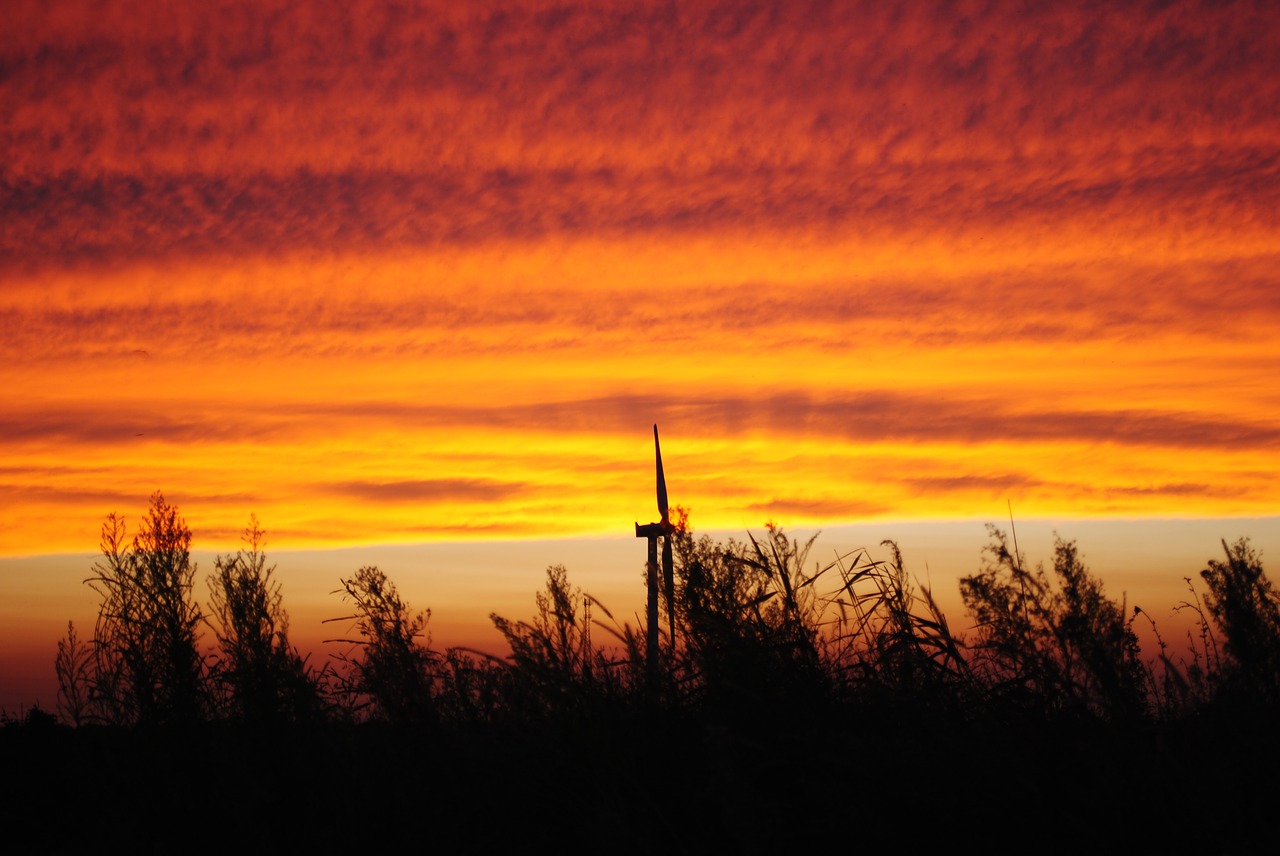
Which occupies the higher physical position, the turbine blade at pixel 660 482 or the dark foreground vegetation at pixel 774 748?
the turbine blade at pixel 660 482

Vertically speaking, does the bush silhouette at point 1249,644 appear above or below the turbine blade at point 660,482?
below

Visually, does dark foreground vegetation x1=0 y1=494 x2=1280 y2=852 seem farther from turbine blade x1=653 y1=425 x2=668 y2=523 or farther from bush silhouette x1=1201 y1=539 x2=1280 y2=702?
turbine blade x1=653 y1=425 x2=668 y2=523

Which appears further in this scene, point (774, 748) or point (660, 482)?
point (660, 482)

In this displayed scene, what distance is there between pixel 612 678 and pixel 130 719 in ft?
50.2

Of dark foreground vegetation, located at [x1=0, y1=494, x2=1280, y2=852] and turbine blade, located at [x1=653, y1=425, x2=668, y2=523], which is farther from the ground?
turbine blade, located at [x1=653, y1=425, x2=668, y2=523]

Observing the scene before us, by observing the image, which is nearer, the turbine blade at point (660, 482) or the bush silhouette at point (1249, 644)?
the bush silhouette at point (1249, 644)

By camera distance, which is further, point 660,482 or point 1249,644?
point 660,482

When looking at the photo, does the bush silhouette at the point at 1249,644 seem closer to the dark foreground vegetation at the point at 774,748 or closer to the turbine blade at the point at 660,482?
the dark foreground vegetation at the point at 774,748

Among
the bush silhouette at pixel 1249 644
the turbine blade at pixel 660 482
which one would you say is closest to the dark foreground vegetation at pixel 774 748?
the bush silhouette at pixel 1249 644

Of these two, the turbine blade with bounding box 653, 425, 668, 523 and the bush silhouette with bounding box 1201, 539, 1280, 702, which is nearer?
the bush silhouette with bounding box 1201, 539, 1280, 702

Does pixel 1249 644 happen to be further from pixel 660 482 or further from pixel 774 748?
pixel 660 482

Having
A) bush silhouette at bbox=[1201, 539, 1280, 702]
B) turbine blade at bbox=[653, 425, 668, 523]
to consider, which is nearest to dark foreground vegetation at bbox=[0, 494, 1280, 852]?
bush silhouette at bbox=[1201, 539, 1280, 702]

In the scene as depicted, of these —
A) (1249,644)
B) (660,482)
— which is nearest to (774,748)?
(1249,644)

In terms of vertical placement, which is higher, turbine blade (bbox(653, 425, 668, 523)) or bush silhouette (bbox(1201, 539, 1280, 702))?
turbine blade (bbox(653, 425, 668, 523))
